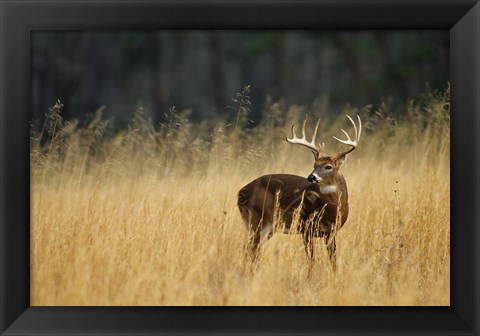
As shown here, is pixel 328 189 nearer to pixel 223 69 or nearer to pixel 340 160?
pixel 340 160

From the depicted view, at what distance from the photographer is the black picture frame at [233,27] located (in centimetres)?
359

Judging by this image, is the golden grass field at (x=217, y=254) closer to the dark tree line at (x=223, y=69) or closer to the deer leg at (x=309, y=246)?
the deer leg at (x=309, y=246)

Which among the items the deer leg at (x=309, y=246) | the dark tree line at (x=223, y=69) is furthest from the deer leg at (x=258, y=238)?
the dark tree line at (x=223, y=69)

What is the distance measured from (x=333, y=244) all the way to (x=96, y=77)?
36.0ft

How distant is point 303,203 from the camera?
192 inches

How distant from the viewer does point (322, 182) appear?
186 inches

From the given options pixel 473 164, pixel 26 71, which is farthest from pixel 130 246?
pixel 473 164

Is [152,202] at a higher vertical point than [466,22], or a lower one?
lower

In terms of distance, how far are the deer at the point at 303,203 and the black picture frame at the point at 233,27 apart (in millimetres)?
1001

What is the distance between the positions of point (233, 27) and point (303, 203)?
1562 millimetres

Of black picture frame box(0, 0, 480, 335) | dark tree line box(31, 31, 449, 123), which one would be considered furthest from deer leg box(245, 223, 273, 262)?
dark tree line box(31, 31, 449, 123)

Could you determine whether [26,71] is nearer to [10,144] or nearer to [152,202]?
[10,144]

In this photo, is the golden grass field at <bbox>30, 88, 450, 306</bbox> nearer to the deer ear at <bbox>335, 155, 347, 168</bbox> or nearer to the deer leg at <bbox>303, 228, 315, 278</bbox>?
the deer leg at <bbox>303, 228, 315, 278</bbox>

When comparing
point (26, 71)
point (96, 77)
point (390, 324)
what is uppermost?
point (96, 77)
